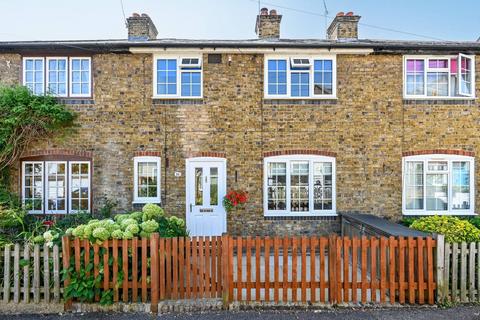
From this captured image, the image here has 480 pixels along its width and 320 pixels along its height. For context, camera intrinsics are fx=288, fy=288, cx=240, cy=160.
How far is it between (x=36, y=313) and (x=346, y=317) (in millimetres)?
5506

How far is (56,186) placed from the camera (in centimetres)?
931

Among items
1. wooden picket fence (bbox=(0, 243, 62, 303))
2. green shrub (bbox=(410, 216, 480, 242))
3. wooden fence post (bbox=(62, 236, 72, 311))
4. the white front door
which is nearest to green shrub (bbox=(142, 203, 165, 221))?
wooden fence post (bbox=(62, 236, 72, 311))

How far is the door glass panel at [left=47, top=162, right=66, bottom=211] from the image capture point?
9.30 m

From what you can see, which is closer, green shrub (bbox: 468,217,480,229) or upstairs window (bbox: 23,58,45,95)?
green shrub (bbox: 468,217,480,229)

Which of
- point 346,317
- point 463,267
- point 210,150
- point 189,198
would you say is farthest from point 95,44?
point 463,267

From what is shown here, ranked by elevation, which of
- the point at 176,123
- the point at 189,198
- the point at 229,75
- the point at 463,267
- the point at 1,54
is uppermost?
the point at 1,54

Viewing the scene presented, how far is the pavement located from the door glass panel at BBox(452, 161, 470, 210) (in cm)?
519

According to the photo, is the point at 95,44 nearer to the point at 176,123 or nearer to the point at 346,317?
the point at 176,123

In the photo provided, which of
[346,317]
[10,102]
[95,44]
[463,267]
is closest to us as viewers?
[346,317]

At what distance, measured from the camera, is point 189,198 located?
9.26 m

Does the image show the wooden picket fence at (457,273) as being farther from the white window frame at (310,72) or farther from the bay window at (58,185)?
the bay window at (58,185)

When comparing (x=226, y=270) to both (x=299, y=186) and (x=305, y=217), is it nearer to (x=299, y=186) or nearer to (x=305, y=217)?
(x=305, y=217)

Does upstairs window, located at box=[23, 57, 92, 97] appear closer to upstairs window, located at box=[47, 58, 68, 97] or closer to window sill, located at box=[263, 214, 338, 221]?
upstairs window, located at box=[47, 58, 68, 97]

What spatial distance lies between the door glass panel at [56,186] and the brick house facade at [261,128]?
23 centimetres
